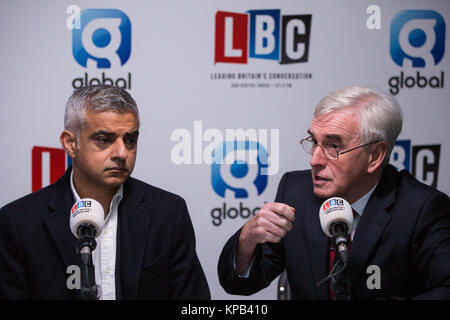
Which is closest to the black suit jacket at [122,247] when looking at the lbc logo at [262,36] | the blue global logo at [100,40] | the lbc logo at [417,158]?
the blue global logo at [100,40]

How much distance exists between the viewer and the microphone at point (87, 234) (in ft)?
6.26

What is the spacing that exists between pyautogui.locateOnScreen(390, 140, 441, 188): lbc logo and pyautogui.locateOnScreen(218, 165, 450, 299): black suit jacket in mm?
781

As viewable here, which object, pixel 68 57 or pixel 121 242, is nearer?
pixel 121 242

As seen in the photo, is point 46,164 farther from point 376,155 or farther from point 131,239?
point 376,155

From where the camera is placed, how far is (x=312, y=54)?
349 cm

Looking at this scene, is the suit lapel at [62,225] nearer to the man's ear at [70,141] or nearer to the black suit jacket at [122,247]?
the black suit jacket at [122,247]

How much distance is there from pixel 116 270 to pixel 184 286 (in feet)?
1.08

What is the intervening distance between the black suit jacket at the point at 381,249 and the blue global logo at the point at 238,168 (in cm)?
76

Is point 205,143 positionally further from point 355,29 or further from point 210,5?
point 355,29

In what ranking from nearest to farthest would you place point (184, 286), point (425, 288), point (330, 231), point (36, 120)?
point (330, 231) < point (425, 288) < point (184, 286) < point (36, 120)

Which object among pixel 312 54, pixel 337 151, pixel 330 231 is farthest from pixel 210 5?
pixel 330 231

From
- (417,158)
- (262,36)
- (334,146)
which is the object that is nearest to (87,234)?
(334,146)

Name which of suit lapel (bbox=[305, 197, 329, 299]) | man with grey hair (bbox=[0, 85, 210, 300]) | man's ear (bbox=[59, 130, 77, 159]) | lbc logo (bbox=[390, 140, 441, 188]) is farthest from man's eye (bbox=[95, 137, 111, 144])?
lbc logo (bbox=[390, 140, 441, 188])

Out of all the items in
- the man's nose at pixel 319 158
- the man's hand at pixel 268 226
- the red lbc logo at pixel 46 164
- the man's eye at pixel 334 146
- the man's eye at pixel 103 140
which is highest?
the man's eye at pixel 103 140
